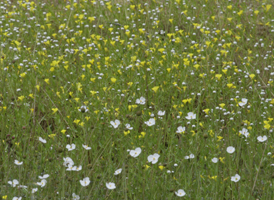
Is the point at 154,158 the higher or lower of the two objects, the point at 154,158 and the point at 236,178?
the higher

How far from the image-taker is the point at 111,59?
4.53m

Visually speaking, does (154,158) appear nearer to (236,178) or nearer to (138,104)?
(236,178)

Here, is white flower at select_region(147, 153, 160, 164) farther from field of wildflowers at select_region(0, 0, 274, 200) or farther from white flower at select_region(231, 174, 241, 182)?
white flower at select_region(231, 174, 241, 182)

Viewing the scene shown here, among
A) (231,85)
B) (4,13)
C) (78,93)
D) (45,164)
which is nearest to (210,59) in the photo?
(231,85)

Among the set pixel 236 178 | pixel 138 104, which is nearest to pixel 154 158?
pixel 236 178

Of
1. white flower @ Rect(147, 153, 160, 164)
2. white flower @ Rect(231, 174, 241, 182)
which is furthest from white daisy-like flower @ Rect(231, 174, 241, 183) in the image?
white flower @ Rect(147, 153, 160, 164)

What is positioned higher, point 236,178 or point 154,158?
point 154,158

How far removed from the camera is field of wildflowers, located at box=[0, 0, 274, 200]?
8.30 feet

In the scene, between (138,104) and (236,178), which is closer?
(236,178)

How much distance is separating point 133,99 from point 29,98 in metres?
1.15

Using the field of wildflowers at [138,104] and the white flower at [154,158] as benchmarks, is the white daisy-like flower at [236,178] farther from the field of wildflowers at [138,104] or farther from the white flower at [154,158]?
the white flower at [154,158]

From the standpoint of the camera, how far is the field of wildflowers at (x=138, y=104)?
253cm

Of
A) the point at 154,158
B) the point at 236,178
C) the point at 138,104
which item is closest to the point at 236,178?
the point at 236,178

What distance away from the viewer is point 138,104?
3.51 meters
